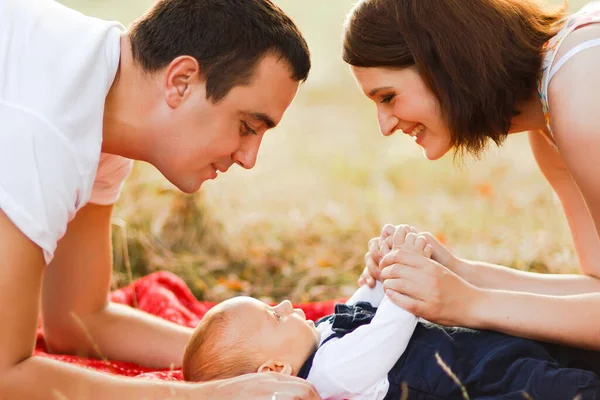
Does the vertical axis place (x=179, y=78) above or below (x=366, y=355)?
above

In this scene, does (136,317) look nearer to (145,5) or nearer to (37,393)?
(37,393)

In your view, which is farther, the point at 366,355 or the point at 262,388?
the point at 366,355

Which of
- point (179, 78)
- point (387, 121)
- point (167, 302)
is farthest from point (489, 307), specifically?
point (167, 302)

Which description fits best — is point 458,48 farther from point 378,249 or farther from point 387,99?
point 378,249

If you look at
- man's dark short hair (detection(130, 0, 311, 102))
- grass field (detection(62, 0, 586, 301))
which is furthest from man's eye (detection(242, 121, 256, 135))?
grass field (detection(62, 0, 586, 301))

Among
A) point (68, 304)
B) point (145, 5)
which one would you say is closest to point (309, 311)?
point (68, 304)

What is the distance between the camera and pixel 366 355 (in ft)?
6.82

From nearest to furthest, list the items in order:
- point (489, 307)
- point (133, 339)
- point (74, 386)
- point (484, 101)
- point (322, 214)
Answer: point (74, 386), point (489, 307), point (484, 101), point (133, 339), point (322, 214)

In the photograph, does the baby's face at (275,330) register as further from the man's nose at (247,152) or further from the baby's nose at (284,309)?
the man's nose at (247,152)

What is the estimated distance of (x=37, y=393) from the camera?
6.30 ft

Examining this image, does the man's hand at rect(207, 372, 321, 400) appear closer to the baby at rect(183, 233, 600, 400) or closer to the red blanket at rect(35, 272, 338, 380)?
the baby at rect(183, 233, 600, 400)

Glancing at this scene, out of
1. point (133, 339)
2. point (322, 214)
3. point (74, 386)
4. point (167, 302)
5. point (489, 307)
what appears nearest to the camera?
point (74, 386)

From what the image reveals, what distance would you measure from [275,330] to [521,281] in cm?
91

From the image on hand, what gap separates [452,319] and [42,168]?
1188mm
